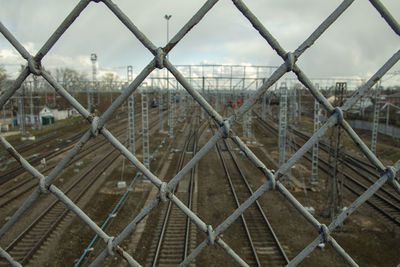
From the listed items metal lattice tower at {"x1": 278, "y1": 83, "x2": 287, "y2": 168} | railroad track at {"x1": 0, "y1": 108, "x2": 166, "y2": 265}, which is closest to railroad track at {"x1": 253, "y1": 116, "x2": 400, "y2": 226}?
metal lattice tower at {"x1": 278, "y1": 83, "x2": 287, "y2": 168}

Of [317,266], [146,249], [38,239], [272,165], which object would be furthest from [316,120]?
[38,239]

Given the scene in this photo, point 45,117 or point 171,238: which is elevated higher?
point 45,117

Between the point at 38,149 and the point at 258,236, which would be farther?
the point at 38,149

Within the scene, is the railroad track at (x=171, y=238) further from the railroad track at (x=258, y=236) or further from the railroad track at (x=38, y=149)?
the railroad track at (x=38, y=149)

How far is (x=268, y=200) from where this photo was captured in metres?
9.57

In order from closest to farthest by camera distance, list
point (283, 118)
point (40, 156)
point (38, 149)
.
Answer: point (283, 118) < point (40, 156) < point (38, 149)

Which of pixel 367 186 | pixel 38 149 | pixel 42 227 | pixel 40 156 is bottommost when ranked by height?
pixel 42 227

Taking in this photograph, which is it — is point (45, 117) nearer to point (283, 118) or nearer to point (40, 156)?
point (40, 156)

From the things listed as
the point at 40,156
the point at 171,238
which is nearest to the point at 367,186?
the point at 171,238

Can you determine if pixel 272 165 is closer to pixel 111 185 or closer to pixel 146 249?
pixel 111 185

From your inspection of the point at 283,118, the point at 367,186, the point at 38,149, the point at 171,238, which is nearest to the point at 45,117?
the point at 38,149

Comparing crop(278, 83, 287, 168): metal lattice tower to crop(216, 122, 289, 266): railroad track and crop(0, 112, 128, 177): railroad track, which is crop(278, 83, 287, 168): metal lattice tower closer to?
crop(216, 122, 289, 266): railroad track

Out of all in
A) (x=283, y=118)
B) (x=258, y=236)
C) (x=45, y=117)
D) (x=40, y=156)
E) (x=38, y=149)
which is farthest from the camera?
(x=45, y=117)

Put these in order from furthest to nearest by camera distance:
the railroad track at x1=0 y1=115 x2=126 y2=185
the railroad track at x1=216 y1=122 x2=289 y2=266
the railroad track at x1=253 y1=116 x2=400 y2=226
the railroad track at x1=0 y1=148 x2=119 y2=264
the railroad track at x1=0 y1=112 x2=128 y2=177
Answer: the railroad track at x1=0 y1=112 x2=128 y2=177, the railroad track at x1=0 y1=115 x2=126 y2=185, the railroad track at x1=253 y1=116 x2=400 y2=226, the railroad track at x1=0 y1=148 x2=119 y2=264, the railroad track at x1=216 y1=122 x2=289 y2=266
